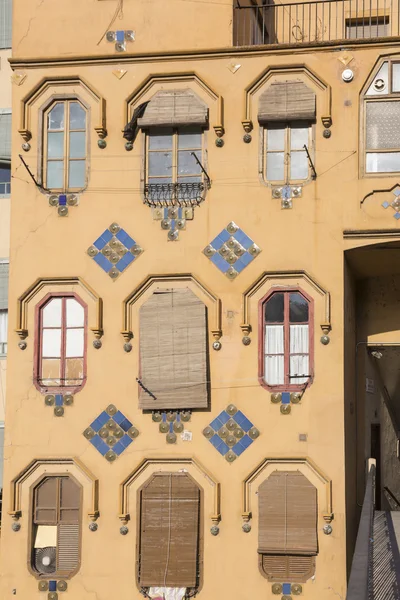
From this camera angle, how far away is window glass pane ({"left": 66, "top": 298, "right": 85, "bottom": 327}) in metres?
24.2

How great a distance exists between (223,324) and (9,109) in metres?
7.24

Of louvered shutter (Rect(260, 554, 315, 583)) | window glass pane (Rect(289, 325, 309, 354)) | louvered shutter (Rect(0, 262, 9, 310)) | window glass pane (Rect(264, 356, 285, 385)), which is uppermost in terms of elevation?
louvered shutter (Rect(0, 262, 9, 310))

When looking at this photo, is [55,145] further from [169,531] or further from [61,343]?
[169,531]

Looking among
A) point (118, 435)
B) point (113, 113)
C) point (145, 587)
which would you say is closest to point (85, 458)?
point (118, 435)

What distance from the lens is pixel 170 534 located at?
2338 centimetres

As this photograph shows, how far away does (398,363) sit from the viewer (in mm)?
29906

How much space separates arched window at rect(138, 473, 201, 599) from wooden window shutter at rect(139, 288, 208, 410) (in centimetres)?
154

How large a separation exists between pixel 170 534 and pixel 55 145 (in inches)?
326

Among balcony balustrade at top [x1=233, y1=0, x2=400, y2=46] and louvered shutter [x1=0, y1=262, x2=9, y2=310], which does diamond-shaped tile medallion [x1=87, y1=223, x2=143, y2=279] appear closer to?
louvered shutter [x1=0, y1=262, x2=9, y2=310]

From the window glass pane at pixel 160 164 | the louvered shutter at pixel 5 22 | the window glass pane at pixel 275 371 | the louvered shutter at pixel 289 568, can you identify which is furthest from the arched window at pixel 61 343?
the louvered shutter at pixel 5 22

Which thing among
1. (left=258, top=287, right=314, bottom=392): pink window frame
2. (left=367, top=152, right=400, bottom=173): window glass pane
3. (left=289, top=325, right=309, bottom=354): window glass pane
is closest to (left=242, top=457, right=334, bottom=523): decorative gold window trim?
(left=258, top=287, right=314, bottom=392): pink window frame

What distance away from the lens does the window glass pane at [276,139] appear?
23.8m

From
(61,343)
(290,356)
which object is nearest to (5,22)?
(61,343)

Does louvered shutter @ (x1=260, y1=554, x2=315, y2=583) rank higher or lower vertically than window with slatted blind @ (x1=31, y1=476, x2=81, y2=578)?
lower
